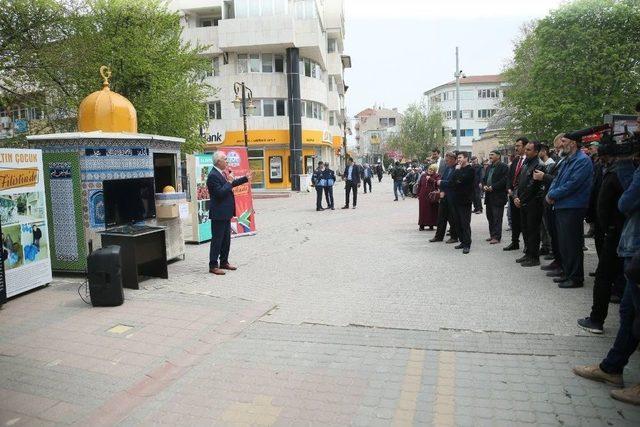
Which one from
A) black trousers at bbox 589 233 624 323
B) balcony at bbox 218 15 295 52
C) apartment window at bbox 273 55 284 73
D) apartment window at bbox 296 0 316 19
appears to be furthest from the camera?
apartment window at bbox 296 0 316 19

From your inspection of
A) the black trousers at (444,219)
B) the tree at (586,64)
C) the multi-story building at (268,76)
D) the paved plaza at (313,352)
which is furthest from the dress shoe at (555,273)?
the multi-story building at (268,76)

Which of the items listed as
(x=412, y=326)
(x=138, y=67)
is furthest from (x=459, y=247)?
(x=138, y=67)

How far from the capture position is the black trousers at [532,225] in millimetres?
7918

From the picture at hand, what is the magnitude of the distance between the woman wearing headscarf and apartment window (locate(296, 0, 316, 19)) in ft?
96.2

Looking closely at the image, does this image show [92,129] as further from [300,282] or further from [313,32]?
[313,32]

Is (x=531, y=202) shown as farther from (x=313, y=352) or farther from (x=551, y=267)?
(x=313, y=352)

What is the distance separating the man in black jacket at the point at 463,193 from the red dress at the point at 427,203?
260cm

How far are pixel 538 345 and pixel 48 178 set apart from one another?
24.6 feet

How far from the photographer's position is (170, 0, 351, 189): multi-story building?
36.4 meters

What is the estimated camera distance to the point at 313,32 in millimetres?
A: 36594

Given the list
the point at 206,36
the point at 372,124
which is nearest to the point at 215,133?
the point at 206,36

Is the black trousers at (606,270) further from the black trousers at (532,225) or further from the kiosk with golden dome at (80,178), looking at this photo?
the kiosk with golden dome at (80,178)

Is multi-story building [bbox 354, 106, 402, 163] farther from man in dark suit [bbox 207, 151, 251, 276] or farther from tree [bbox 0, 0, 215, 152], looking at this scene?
man in dark suit [bbox 207, 151, 251, 276]

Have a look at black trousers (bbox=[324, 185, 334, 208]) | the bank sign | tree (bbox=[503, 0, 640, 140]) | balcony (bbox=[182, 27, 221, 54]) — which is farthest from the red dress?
balcony (bbox=[182, 27, 221, 54])
